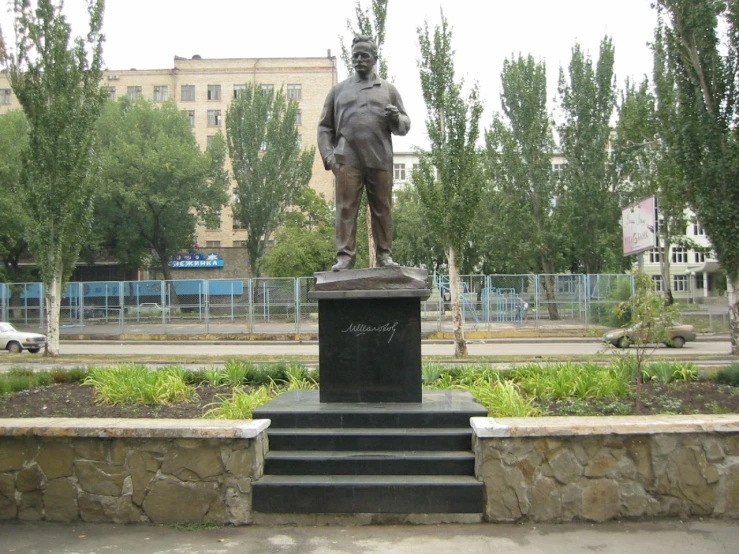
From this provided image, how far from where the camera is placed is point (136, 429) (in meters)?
5.30

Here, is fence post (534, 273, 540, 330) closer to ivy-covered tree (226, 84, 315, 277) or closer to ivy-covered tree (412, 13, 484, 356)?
ivy-covered tree (412, 13, 484, 356)

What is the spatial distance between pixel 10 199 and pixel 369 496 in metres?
35.4

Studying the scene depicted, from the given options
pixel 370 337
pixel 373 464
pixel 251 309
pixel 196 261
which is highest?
pixel 196 261

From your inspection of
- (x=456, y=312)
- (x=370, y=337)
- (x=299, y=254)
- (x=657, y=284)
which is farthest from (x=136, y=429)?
(x=299, y=254)

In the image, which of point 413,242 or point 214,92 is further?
point 214,92

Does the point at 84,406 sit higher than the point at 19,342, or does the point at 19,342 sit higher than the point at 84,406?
the point at 84,406

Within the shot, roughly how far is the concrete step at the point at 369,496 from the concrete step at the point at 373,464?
206 mm

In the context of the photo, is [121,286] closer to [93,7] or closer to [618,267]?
[93,7]

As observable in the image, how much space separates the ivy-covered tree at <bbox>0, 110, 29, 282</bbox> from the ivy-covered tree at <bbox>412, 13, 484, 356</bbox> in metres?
22.3

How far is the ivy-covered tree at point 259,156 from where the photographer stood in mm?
45625

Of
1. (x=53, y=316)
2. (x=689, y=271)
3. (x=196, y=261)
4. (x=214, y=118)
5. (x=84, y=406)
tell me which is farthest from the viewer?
(x=689, y=271)

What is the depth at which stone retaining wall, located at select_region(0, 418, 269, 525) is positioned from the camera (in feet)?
17.3

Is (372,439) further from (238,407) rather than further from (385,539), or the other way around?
(238,407)

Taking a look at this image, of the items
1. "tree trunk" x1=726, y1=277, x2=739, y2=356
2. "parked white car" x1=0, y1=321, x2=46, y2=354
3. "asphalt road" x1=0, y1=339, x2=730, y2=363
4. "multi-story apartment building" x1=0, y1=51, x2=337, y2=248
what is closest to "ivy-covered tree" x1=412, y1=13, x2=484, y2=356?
"asphalt road" x1=0, y1=339, x2=730, y2=363
